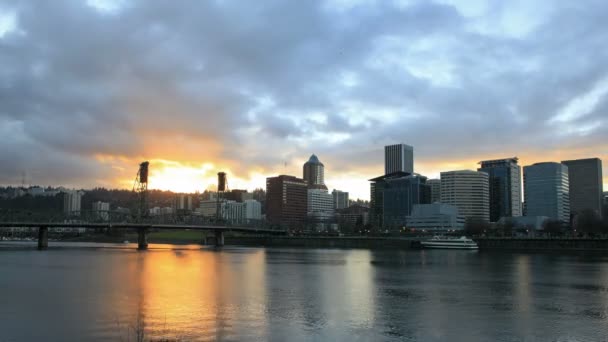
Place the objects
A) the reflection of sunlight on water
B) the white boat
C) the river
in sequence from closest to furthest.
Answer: the river
the reflection of sunlight on water
the white boat

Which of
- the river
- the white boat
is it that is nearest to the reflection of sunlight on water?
the river

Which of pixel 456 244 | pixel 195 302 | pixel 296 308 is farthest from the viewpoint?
pixel 456 244

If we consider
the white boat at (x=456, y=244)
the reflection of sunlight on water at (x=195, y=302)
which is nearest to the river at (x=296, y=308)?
the reflection of sunlight on water at (x=195, y=302)

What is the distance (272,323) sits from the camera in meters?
35.2

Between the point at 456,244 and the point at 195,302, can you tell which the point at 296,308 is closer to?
the point at 195,302

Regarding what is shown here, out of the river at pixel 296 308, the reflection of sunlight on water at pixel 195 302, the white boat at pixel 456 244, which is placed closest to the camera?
the river at pixel 296 308

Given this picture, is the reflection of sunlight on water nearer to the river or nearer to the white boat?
the river

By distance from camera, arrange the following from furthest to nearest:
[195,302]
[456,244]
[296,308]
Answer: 1. [456,244]
2. [195,302]
3. [296,308]

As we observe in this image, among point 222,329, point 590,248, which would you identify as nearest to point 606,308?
point 222,329

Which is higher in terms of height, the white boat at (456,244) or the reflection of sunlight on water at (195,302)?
the reflection of sunlight on water at (195,302)

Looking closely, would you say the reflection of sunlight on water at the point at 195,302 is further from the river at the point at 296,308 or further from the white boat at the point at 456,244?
the white boat at the point at 456,244

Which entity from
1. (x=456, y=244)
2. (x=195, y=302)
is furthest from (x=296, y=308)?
(x=456, y=244)

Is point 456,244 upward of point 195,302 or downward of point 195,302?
downward

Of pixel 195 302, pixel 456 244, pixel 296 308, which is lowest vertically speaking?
pixel 456 244
